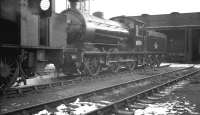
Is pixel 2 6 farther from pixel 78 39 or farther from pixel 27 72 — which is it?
pixel 78 39

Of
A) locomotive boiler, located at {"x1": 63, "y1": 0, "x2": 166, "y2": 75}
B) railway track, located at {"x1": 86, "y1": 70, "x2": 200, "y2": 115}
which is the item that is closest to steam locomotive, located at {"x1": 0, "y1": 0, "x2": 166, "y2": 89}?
locomotive boiler, located at {"x1": 63, "y1": 0, "x2": 166, "y2": 75}

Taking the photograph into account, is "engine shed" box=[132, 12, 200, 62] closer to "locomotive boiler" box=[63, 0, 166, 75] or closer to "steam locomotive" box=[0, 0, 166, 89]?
"steam locomotive" box=[0, 0, 166, 89]

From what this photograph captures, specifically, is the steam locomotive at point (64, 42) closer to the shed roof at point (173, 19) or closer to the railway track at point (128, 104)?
the railway track at point (128, 104)

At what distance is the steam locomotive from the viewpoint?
21.6ft

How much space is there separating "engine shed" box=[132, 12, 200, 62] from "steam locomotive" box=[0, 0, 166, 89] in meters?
11.7

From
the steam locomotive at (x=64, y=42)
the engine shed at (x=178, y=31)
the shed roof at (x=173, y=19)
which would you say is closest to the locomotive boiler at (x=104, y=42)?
the steam locomotive at (x=64, y=42)

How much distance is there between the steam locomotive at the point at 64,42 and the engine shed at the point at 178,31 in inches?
463

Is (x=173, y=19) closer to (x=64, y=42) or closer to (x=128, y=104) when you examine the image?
(x=64, y=42)

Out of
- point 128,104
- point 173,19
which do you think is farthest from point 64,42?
point 173,19

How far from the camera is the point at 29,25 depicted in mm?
6691

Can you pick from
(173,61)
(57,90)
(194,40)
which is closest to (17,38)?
(57,90)

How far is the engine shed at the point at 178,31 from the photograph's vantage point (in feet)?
107

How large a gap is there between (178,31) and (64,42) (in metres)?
30.0

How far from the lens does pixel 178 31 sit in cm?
3578
